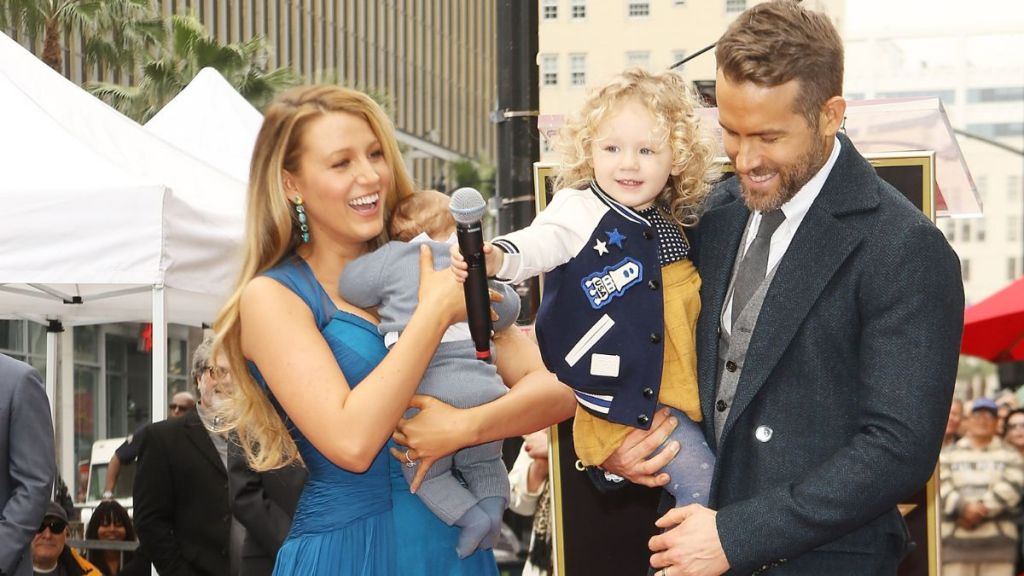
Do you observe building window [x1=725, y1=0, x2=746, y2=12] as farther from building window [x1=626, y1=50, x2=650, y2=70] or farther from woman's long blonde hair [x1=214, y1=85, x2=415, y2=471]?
woman's long blonde hair [x1=214, y1=85, x2=415, y2=471]

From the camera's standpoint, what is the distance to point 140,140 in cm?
833

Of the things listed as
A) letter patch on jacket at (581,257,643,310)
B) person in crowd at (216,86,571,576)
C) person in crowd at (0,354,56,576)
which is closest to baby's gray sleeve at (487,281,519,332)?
person in crowd at (216,86,571,576)

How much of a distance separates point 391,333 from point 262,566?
3.69 meters

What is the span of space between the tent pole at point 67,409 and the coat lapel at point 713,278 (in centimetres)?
889

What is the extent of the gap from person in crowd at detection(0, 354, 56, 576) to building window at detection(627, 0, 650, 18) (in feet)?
244

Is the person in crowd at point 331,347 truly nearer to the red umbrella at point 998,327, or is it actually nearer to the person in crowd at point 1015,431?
the red umbrella at point 998,327

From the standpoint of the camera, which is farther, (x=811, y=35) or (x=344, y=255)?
(x=344, y=255)

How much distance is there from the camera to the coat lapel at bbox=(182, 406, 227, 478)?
25.6 feet

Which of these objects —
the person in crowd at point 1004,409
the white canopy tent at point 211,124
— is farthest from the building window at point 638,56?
the white canopy tent at point 211,124

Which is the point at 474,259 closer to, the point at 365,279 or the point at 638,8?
the point at 365,279

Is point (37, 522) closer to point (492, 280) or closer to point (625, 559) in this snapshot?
point (625, 559)

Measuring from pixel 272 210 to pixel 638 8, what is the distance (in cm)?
7818

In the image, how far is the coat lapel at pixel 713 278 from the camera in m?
2.95

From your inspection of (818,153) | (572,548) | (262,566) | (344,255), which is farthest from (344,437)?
(262,566)
